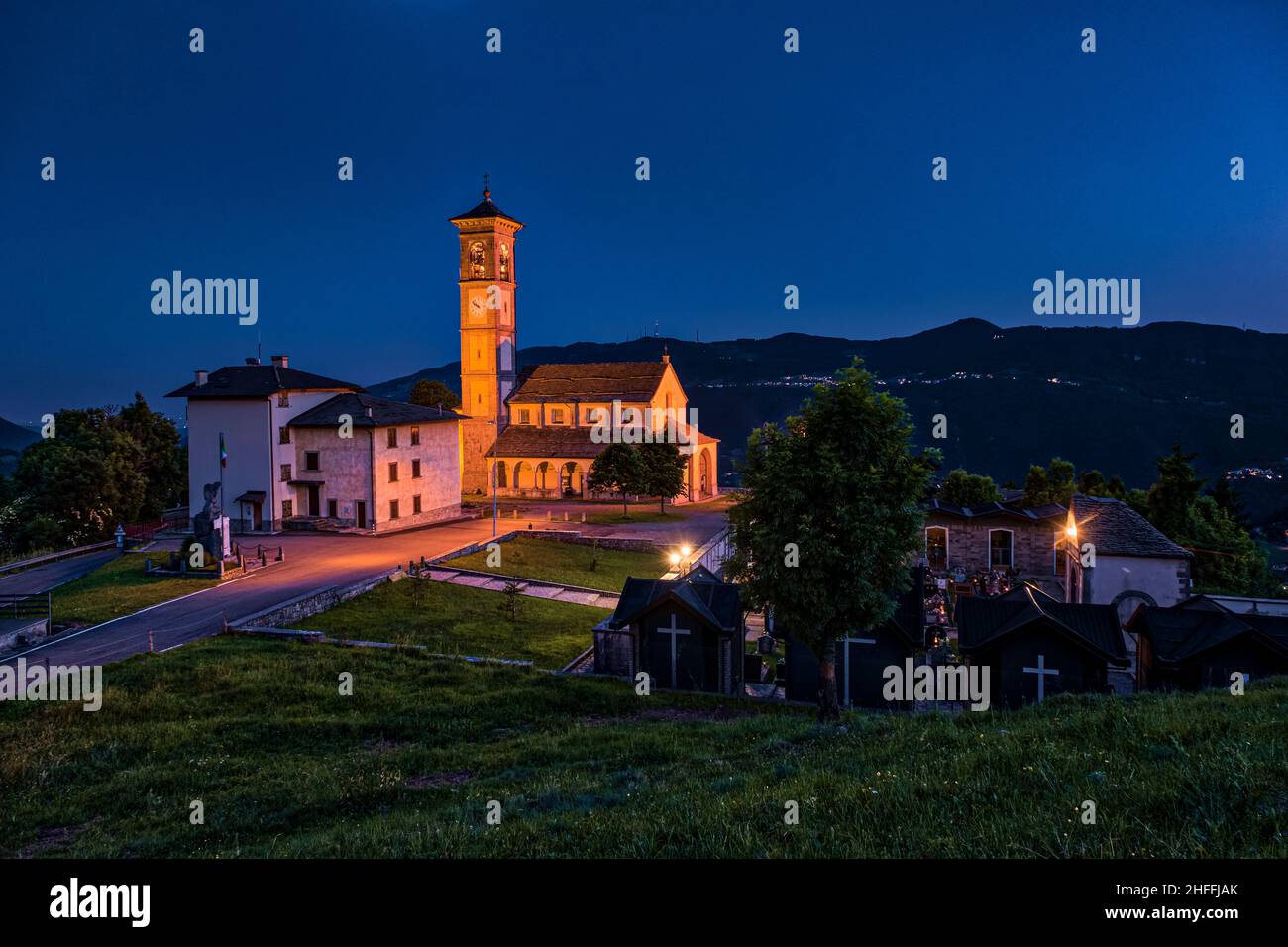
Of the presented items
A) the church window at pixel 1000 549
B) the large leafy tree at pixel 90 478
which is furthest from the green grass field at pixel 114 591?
the church window at pixel 1000 549

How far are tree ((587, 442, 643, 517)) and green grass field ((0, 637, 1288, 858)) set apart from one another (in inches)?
1480

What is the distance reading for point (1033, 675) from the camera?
68.5ft

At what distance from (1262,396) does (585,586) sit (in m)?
231

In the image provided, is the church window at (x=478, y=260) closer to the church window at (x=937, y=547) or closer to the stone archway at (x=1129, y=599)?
the church window at (x=937, y=547)

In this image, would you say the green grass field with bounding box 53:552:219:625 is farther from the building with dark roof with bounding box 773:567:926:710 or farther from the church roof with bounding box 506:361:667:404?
the church roof with bounding box 506:361:667:404

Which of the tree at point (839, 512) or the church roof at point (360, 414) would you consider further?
the church roof at point (360, 414)

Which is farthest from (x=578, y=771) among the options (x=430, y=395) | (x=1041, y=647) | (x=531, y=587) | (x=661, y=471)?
(x=430, y=395)

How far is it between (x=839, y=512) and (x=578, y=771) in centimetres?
840

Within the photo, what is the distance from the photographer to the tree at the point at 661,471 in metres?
59.8

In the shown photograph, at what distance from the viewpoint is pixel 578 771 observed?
12805mm

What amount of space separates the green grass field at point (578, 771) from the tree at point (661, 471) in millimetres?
38014

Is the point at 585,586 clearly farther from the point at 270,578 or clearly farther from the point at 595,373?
the point at 595,373

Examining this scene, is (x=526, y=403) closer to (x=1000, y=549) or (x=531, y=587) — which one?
(x=531, y=587)
